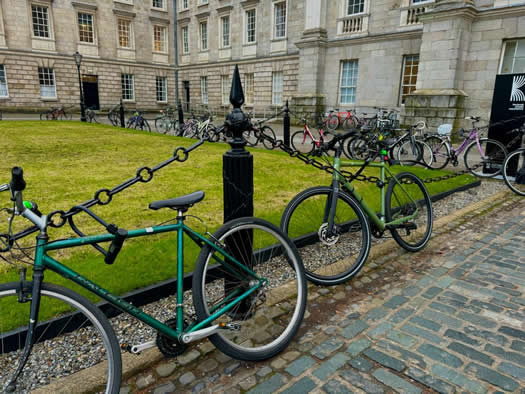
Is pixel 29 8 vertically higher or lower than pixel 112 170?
higher

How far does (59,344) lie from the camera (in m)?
2.67

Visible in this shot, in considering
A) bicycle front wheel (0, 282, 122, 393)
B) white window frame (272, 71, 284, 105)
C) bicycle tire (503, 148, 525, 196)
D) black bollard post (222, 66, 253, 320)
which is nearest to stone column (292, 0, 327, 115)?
white window frame (272, 71, 284, 105)

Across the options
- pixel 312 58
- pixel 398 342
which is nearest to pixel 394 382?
pixel 398 342

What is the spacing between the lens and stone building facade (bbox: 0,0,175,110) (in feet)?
94.2

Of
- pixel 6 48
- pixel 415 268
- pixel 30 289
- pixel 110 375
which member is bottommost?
pixel 415 268

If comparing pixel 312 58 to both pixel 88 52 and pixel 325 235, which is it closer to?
pixel 88 52

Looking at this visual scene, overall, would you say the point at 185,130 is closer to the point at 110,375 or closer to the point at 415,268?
the point at 415,268

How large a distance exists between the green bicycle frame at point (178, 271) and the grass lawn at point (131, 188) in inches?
46.4

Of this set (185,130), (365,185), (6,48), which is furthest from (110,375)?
(6,48)

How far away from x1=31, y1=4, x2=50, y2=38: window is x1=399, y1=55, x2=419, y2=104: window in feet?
88.4

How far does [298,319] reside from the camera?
281cm

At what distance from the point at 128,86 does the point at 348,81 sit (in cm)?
2155

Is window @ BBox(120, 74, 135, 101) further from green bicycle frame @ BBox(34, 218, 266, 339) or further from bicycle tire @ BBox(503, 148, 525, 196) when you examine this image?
green bicycle frame @ BBox(34, 218, 266, 339)

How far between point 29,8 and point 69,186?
29.5 metres
